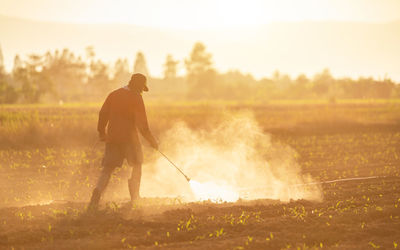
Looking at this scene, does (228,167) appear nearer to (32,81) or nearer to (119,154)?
(119,154)

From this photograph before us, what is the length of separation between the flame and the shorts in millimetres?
2022

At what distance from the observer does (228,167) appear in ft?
44.2

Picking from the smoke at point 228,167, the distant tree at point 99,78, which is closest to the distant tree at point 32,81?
the distant tree at point 99,78

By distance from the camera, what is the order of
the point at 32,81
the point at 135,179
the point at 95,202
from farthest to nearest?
the point at 32,81, the point at 135,179, the point at 95,202

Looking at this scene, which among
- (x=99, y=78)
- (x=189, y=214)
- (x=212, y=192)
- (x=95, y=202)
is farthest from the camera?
(x=99, y=78)

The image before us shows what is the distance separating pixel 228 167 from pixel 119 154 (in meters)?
5.77

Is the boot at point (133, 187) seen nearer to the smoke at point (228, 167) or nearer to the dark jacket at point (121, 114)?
the dark jacket at point (121, 114)

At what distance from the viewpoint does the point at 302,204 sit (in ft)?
28.0

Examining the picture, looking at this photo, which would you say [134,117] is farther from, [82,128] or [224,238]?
[82,128]

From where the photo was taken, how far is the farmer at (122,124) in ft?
26.2

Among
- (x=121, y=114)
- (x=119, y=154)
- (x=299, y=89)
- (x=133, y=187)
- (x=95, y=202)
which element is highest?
(x=299, y=89)

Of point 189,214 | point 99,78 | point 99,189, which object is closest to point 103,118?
point 99,189

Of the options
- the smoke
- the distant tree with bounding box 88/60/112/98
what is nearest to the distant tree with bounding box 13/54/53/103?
the distant tree with bounding box 88/60/112/98

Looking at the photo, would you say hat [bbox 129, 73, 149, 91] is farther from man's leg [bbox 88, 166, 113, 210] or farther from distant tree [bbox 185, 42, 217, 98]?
distant tree [bbox 185, 42, 217, 98]
